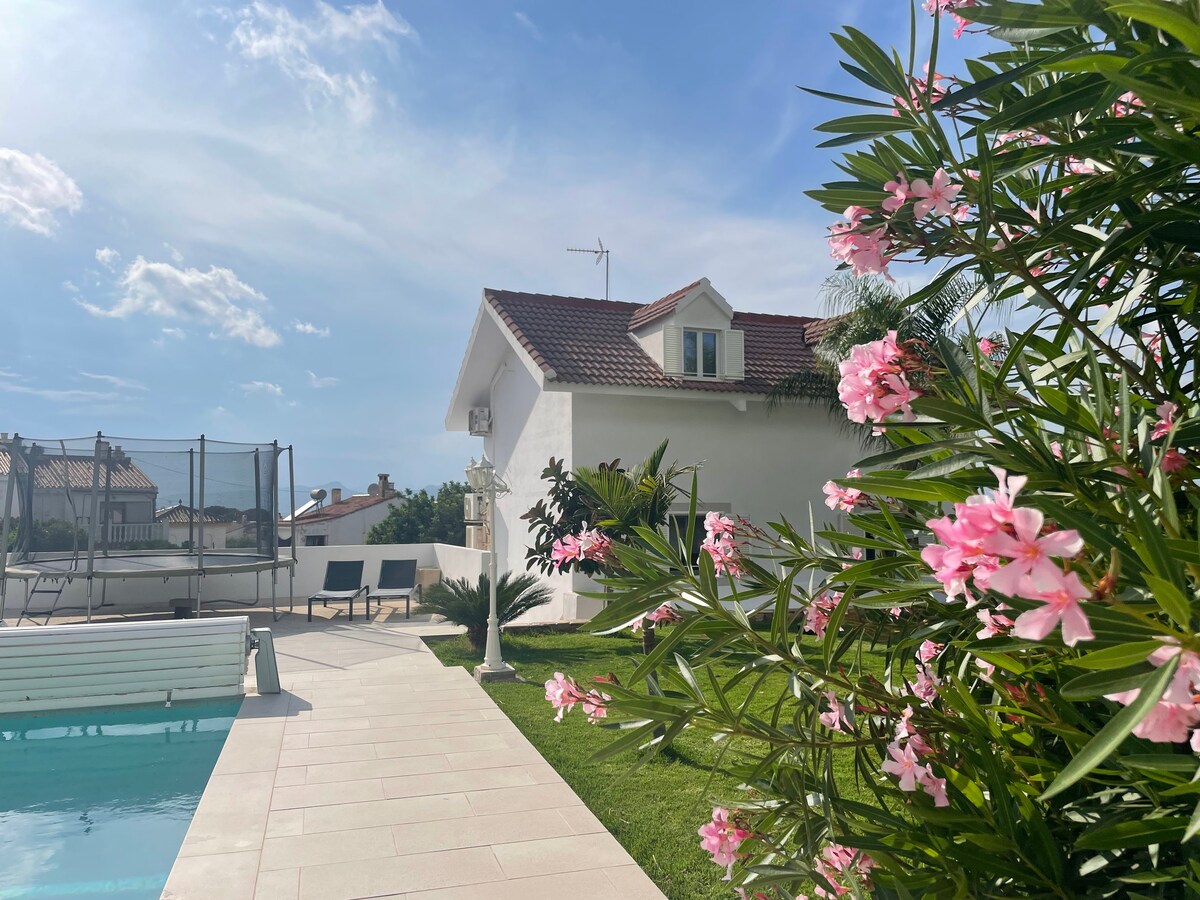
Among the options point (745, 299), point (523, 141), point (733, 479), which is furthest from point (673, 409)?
point (523, 141)

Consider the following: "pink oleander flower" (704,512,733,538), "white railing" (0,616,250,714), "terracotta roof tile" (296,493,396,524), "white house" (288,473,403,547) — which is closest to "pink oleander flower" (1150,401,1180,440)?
"pink oleander flower" (704,512,733,538)

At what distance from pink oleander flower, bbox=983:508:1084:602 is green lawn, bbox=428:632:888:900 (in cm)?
145

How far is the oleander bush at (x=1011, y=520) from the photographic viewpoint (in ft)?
3.83

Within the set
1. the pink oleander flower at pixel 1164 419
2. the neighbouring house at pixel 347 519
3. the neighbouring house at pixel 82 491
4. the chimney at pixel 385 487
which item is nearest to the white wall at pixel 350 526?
the neighbouring house at pixel 347 519

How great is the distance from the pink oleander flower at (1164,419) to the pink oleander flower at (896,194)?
2.22 ft

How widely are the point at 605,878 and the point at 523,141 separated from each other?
1018 centimetres

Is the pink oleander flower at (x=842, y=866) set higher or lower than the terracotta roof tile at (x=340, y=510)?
higher

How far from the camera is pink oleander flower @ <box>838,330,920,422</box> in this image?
177 centimetres

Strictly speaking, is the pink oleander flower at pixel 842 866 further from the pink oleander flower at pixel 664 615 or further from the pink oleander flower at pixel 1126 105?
the pink oleander flower at pixel 1126 105

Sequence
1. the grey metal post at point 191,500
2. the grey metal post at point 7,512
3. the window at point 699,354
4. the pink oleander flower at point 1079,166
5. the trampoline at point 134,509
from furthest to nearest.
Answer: the window at point 699,354, the grey metal post at point 191,500, the trampoline at point 134,509, the grey metal post at point 7,512, the pink oleander flower at point 1079,166

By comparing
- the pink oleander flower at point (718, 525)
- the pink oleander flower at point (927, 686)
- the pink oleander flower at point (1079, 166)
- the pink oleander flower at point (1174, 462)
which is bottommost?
the pink oleander flower at point (927, 686)

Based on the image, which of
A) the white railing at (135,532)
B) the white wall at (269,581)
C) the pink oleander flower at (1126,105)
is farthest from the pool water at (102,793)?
the white wall at (269,581)

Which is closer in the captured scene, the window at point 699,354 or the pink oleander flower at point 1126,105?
the pink oleander flower at point 1126,105

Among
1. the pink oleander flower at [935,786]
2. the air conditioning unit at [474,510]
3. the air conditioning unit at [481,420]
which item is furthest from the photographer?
the air conditioning unit at [481,420]
